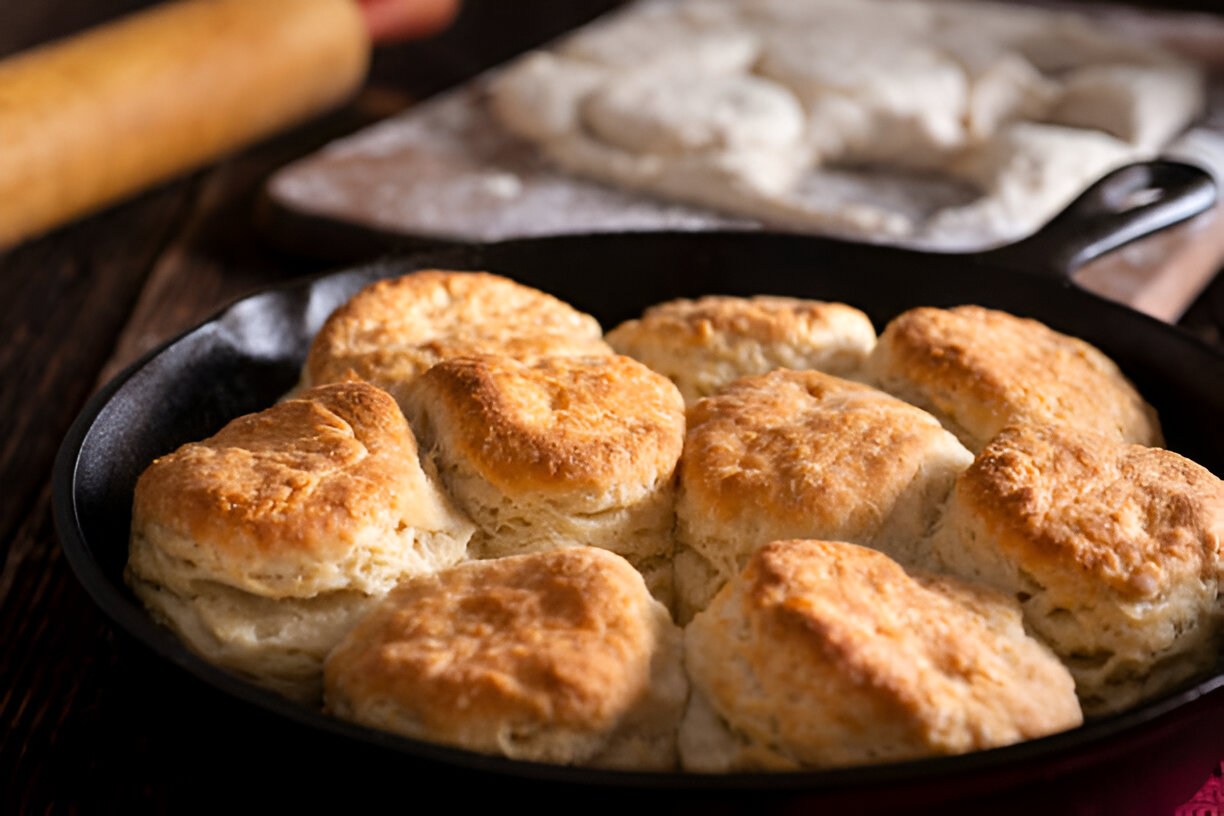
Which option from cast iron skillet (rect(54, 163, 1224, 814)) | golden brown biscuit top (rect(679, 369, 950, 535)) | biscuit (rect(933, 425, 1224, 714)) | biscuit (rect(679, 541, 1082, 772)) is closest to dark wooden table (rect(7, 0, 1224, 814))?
cast iron skillet (rect(54, 163, 1224, 814))

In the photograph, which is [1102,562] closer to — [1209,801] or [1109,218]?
[1209,801]

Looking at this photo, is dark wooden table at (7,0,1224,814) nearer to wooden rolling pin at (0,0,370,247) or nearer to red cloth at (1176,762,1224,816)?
wooden rolling pin at (0,0,370,247)

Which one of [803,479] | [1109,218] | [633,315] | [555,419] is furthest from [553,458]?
[1109,218]

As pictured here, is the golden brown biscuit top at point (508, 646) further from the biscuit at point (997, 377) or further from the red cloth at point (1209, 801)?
the red cloth at point (1209, 801)

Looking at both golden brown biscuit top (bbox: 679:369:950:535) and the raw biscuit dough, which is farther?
the raw biscuit dough

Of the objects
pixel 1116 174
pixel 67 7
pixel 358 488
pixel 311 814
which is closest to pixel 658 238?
pixel 1116 174
